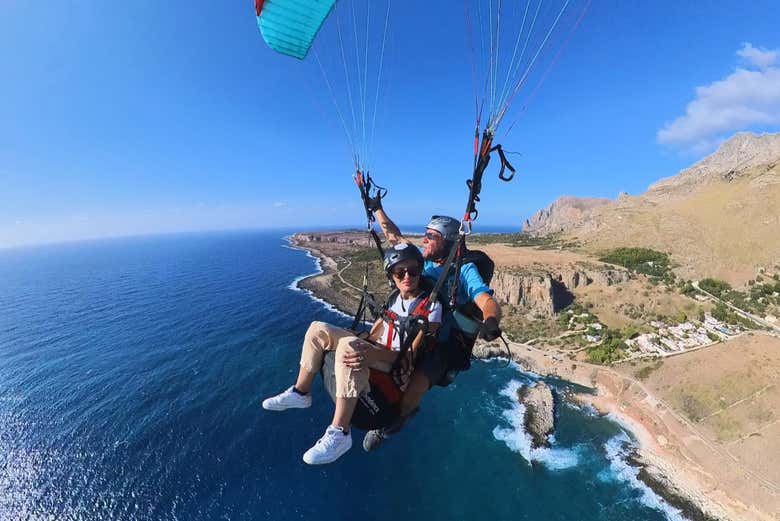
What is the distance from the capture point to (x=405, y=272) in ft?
15.0

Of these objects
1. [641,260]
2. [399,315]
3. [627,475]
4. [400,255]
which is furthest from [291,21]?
[641,260]

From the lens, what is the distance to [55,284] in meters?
83.6

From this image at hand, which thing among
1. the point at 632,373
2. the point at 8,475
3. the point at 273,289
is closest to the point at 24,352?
the point at 8,475

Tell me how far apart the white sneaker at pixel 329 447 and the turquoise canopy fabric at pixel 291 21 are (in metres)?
7.63

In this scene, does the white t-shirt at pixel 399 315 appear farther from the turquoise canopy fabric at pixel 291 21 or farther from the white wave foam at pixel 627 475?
the white wave foam at pixel 627 475

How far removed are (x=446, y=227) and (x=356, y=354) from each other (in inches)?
98.8

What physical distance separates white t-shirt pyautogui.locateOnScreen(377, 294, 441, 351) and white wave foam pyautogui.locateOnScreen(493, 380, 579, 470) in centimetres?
2585

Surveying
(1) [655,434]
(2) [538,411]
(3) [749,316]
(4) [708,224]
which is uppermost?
(4) [708,224]

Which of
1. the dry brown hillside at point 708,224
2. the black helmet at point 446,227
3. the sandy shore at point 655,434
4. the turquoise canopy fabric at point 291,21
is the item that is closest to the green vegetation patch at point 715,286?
the dry brown hillside at point 708,224

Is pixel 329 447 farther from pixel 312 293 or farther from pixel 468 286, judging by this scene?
pixel 312 293

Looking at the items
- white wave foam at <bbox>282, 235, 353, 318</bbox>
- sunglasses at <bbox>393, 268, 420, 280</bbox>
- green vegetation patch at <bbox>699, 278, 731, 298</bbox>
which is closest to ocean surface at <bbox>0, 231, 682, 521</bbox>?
white wave foam at <bbox>282, 235, 353, 318</bbox>

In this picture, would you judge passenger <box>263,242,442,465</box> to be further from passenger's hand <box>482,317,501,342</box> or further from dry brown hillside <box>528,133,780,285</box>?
dry brown hillside <box>528,133,780,285</box>

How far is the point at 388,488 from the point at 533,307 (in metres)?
32.8

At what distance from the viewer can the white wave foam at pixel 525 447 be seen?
24.1 m
